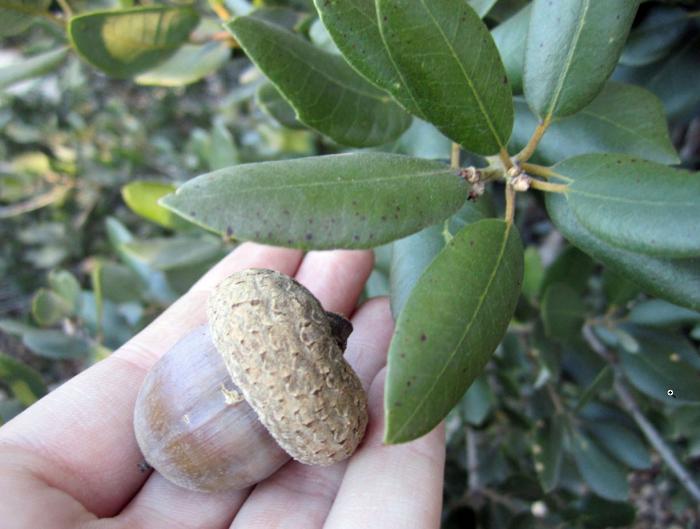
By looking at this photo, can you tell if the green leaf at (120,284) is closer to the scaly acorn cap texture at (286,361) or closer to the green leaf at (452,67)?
the scaly acorn cap texture at (286,361)

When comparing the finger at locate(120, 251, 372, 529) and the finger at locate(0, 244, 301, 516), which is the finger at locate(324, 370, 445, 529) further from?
the finger at locate(0, 244, 301, 516)

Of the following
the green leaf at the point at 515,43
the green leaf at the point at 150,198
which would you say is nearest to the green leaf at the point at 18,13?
the green leaf at the point at 150,198

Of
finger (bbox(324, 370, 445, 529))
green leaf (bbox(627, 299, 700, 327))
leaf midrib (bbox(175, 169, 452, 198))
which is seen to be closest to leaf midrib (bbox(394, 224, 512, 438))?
leaf midrib (bbox(175, 169, 452, 198))

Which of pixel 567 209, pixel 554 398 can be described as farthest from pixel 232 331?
pixel 554 398

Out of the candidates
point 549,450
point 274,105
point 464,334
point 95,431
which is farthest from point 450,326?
point 549,450

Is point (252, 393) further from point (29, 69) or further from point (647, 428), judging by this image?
point (647, 428)

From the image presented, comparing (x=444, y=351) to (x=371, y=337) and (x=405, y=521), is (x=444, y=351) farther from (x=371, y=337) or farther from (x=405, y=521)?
(x=371, y=337)
